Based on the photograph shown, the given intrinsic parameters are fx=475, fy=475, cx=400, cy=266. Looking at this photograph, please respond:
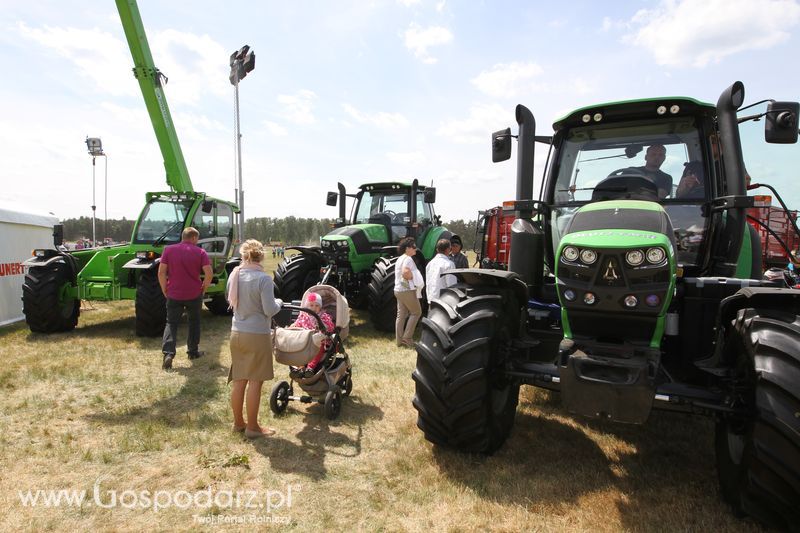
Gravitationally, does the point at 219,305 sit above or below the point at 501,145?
below

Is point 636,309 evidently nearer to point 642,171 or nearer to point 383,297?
point 642,171

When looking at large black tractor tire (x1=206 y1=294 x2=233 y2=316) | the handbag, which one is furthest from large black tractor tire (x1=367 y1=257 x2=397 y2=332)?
large black tractor tire (x1=206 y1=294 x2=233 y2=316)

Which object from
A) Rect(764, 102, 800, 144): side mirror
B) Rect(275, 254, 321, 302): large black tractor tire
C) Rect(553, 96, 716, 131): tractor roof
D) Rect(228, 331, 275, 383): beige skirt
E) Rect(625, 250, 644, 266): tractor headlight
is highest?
Rect(553, 96, 716, 131): tractor roof

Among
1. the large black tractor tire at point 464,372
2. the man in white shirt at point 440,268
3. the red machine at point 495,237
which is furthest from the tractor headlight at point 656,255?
the red machine at point 495,237

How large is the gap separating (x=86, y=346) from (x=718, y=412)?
7537mm

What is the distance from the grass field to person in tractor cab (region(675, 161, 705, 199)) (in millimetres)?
1892

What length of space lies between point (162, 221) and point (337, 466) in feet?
21.8

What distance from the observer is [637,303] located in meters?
2.71

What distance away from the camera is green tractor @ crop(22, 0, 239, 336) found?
291 inches

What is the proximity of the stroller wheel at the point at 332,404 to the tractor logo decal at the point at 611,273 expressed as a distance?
8.50 feet

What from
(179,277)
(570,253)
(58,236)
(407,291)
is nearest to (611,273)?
(570,253)

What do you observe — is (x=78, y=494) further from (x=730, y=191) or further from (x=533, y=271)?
(x=730, y=191)

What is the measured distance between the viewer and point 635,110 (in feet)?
11.9

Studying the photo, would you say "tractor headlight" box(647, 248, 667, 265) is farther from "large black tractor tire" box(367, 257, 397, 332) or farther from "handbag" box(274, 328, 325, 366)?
"large black tractor tire" box(367, 257, 397, 332)
